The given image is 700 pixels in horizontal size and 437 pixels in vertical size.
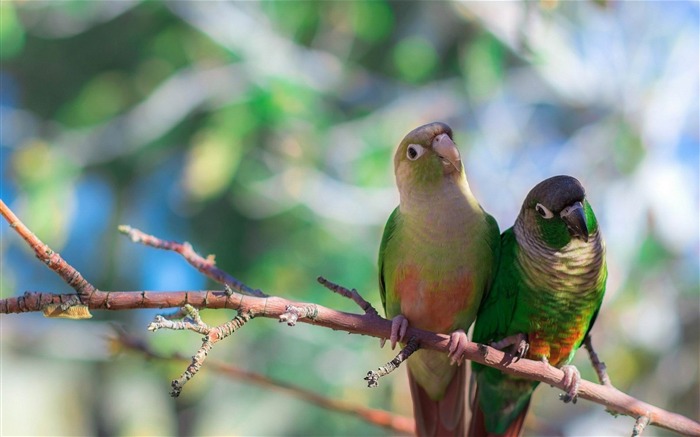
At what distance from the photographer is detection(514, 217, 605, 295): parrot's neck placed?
3031mm

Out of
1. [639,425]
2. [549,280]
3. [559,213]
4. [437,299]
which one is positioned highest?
[559,213]

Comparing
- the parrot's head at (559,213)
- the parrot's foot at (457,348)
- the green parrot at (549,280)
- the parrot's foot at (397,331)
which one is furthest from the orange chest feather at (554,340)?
the parrot's foot at (397,331)

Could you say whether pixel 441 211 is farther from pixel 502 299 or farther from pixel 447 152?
pixel 502 299

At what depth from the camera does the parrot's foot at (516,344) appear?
3.08 meters

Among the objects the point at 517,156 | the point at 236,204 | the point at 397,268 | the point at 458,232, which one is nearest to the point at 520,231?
the point at 458,232

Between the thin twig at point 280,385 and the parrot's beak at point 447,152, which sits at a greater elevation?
the parrot's beak at point 447,152

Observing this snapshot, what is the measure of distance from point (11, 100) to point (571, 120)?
29.1ft

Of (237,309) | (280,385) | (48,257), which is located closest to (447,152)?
(280,385)

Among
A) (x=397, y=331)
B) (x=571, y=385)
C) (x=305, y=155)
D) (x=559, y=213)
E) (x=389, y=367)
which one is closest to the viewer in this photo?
(x=389, y=367)

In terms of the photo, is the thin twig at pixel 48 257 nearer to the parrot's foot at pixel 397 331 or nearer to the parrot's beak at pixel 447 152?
the parrot's foot at pixel 397 331

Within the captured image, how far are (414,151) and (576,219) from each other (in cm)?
76

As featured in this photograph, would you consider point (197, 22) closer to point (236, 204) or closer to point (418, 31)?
point (418, 31)

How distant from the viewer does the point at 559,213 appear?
9.69ft

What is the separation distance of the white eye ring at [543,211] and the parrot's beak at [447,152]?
0.38 m
